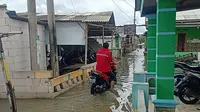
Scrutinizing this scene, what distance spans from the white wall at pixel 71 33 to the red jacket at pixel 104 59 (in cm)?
433

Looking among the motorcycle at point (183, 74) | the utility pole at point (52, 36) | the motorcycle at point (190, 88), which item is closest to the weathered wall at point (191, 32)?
the motorcycle at point (183, 74)

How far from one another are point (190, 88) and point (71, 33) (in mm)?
7371

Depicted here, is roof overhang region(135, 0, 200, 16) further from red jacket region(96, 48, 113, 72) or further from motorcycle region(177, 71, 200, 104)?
red jacket region(96, 48, 113, 72)

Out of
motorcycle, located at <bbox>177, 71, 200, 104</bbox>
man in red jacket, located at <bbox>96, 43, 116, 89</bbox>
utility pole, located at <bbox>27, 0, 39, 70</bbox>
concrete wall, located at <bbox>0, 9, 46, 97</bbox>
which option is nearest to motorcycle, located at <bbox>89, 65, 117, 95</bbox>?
man in red jacket, located at <bbox>96, 43, 116, 89</bbox>

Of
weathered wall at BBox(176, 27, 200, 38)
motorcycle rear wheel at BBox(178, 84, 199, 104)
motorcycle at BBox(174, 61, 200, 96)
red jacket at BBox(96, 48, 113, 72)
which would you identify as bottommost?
motorcycle rear wheel at BBox(178, 84, 199, 104)

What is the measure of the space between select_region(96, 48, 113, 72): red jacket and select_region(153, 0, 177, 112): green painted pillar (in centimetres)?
434

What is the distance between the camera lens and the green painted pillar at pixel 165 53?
3162mm

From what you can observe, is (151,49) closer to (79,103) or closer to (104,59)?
(104,59)

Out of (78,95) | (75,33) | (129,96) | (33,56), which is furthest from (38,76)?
(75,33)

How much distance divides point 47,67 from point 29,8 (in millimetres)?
4925

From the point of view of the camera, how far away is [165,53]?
10.5 feet

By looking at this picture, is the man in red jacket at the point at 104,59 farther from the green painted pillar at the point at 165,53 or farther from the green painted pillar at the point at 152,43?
the green painted pillar at the point at 165,53

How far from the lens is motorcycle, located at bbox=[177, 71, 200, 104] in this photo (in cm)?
570

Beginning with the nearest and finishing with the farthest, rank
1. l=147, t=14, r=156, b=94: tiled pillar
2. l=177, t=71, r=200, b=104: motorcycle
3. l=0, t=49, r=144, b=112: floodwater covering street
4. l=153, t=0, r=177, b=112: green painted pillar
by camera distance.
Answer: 1. l=153, t=0, r=177, b=112: green painted pillar
2. l=177, t=71, r=200, b=104: motorcycle
3. l=147, t=14, r=156, b=94: tiled pillar
4. l=0, t=49, r=144, b=112: floodwater covering street
